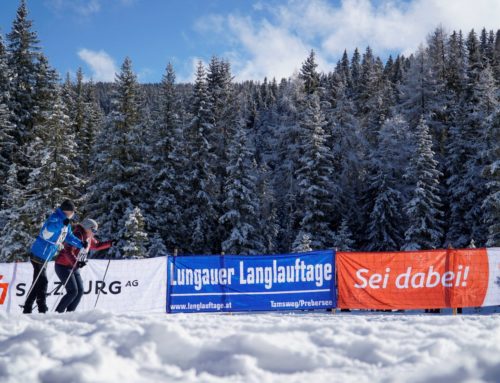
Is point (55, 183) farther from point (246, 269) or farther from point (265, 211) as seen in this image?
point (246, 269)

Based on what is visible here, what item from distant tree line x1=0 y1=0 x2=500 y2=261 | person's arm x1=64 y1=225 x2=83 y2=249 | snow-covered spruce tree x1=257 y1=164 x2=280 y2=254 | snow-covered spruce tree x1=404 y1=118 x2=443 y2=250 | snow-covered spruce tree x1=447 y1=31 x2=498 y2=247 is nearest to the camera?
person's arm x1=64 y1=225 x2=83 y2=249

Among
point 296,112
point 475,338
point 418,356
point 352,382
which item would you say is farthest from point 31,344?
point 296,112

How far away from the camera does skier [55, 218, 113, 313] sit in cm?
767

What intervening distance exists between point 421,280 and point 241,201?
19.5 metres

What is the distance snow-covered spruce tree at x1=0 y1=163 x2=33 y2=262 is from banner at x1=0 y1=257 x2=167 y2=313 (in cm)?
1335

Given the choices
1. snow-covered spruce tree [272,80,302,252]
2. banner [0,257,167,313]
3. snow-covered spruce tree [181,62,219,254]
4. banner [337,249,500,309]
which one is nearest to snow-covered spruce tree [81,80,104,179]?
snow-covered spruce tree [181,62,219,254]

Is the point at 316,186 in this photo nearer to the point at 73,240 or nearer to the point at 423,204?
the point at 423,204

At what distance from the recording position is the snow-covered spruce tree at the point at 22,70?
35.3m

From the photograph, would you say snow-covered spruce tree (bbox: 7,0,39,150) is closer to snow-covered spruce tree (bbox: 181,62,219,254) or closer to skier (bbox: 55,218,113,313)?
snow-covered spruce tree (bbox: 181,62,219,254)

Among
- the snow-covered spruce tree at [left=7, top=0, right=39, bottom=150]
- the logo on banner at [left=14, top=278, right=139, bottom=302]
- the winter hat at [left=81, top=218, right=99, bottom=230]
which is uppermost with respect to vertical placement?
the snow-covered spruce tree at [left=7, top=0, right=39, bottom=150]

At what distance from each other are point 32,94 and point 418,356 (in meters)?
38.1

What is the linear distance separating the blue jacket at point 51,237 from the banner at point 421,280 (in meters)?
7.01

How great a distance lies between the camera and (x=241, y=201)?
3034 cm

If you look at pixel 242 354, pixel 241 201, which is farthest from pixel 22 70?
pixel 242 354
